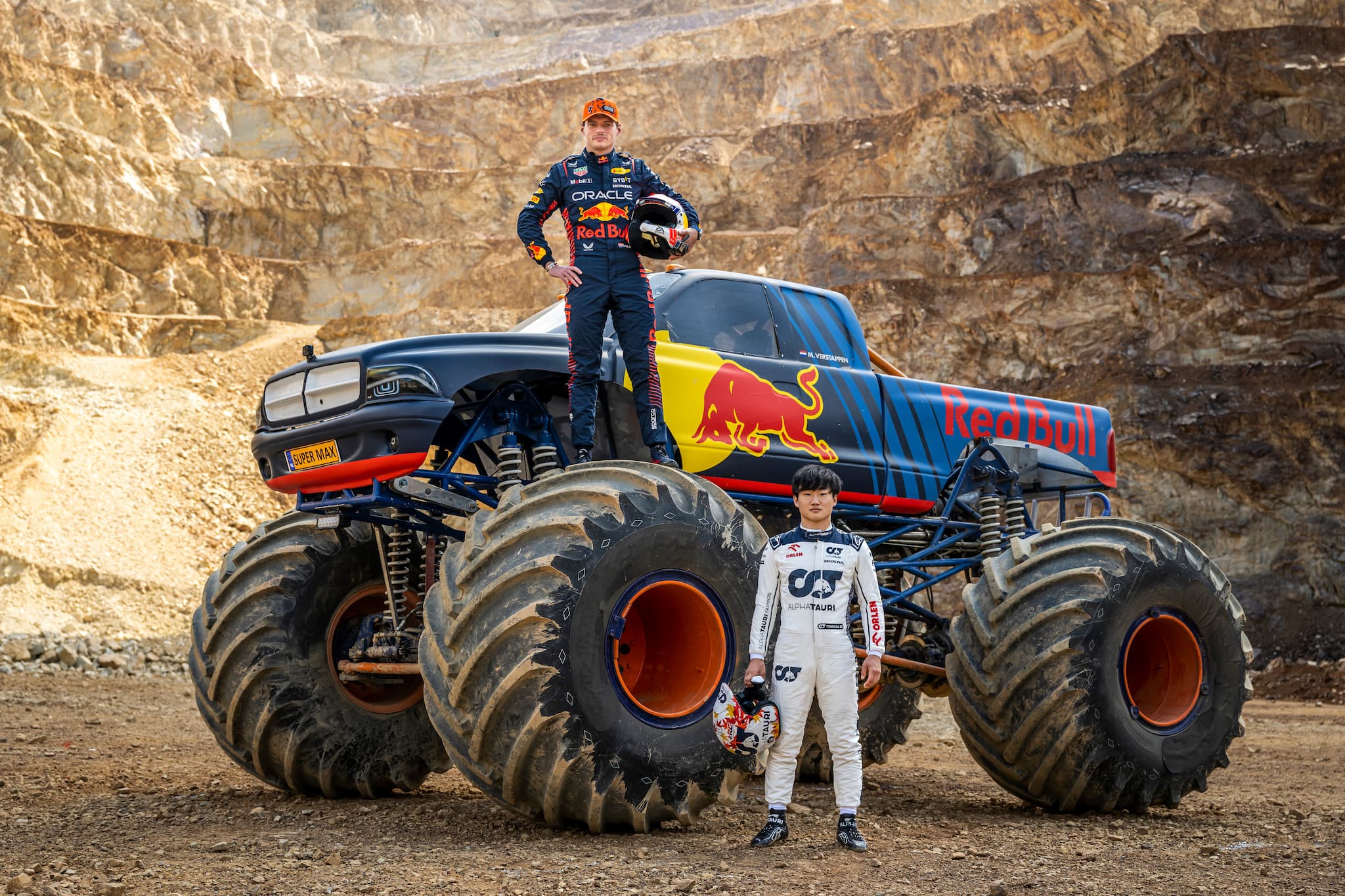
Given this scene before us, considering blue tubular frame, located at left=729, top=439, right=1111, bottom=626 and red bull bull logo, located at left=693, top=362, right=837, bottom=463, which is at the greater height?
red bull bull logo, located at left=693, top=362, right=837, bottom=463

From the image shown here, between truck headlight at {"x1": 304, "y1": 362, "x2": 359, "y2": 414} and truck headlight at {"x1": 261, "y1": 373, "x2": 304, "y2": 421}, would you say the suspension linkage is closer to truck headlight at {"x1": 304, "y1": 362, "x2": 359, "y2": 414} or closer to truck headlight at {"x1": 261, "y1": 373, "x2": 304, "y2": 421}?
truck headlight at {"x1": 304, "y1": 362, "x2": 359, "y2": 414}

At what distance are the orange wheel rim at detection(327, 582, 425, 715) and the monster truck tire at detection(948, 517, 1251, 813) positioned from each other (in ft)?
10.4

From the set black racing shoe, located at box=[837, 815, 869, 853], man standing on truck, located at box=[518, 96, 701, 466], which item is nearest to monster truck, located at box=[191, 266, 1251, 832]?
man standing on truck, located at box=[518, 96, 701, 466]

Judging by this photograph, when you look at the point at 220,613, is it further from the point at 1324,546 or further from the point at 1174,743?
the point at 1324,546

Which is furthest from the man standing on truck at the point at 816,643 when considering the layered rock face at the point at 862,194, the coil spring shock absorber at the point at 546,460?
the layered rock face at the point at 862,194

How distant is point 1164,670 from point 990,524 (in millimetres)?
1392

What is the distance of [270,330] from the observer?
3891 centimetres

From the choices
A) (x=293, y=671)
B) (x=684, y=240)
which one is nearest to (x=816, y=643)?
(x=684, y=240)

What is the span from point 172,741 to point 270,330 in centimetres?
2942

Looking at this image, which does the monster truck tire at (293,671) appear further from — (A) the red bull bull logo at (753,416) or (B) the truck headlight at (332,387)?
(A) the red bull bull logo at (753,416)

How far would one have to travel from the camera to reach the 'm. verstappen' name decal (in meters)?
8.98

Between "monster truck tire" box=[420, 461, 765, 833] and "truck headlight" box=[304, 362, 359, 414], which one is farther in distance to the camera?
"truck headlight" box=[304, 362, 359, 414]

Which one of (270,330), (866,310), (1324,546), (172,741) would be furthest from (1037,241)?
(172,741)

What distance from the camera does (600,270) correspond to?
675cm
